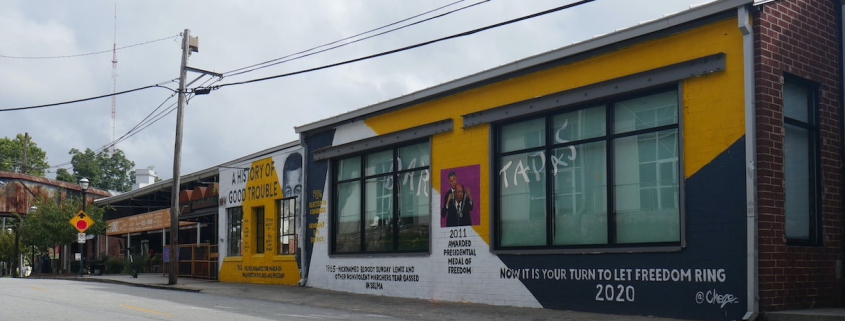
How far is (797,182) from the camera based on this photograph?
13.0 m

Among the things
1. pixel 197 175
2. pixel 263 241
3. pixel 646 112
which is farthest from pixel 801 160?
pixel 197 175

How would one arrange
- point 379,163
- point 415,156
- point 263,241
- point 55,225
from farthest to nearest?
point 55,225, point 263,241, point 379,163, point 415,156

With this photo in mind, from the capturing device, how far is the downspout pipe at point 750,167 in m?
11.8

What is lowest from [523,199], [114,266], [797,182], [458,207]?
[114,266]

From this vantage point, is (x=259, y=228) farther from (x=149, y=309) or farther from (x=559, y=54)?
(x=559, y=54)

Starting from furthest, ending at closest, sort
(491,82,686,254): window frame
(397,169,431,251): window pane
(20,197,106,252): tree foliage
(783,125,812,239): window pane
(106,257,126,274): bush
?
1. (20,197,106,252): tree foliage
2. (106,257,126,274): bush
3. (397,169,431,251): window pane
4. (491,82,686,254): window frame
5. (783,125,812,239): window pane

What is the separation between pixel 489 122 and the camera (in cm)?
1697

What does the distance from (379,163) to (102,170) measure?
324 feet

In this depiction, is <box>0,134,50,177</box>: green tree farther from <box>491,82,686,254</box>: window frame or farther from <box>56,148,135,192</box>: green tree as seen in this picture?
<box>491,82,686,254</box>: window frame

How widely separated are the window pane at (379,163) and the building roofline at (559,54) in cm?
108

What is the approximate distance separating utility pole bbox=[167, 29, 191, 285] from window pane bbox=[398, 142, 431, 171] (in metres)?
9.21

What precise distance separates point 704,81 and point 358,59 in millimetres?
8070

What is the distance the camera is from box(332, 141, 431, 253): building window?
1914 centimetres
